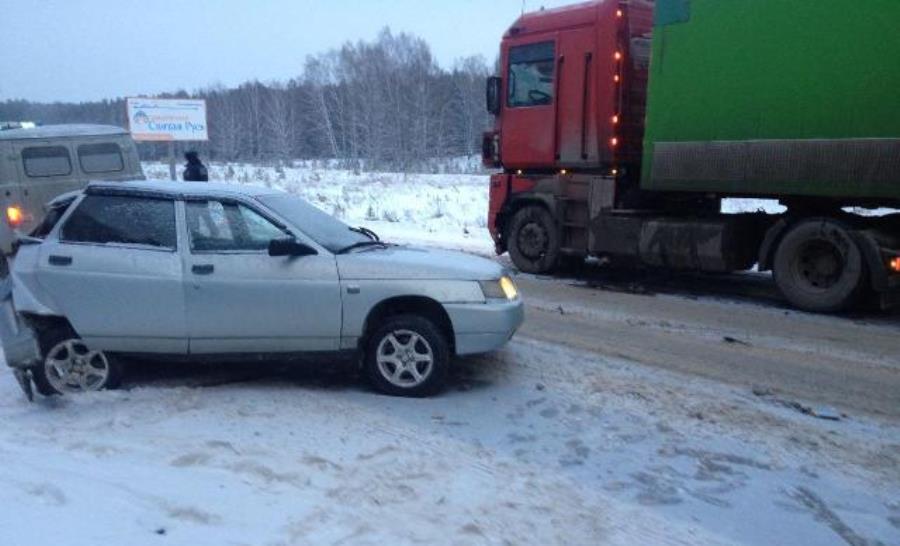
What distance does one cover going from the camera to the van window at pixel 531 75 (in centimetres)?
1123

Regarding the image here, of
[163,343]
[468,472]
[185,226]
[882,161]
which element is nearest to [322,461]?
[468,472]

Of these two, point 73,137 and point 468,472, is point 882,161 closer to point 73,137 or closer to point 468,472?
point 468,472

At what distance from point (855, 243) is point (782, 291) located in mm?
1017

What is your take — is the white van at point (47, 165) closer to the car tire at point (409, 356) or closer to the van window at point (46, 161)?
the van window at point (46, 161)

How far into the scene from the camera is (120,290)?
5410 millimetres

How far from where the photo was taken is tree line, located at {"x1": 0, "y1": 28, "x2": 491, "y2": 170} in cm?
5925

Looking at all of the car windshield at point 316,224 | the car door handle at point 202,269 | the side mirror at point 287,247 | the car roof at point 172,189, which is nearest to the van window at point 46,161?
the car roof at point 172,189

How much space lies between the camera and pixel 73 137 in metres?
11.0

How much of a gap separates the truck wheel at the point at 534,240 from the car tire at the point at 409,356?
20.2 ft

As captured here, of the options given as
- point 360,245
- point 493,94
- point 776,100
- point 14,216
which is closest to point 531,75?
point 493,94

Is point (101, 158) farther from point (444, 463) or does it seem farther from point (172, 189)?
point (444, 463)

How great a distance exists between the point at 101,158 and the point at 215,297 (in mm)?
7031

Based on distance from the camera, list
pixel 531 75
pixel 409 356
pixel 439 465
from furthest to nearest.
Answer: pixel 531 75, pixel 409 356, pixel 439 465

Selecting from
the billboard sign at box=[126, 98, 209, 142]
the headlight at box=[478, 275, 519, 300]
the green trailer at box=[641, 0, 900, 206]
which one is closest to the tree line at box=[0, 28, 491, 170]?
the billboard sign at box=[126, 98, 209, 142]
